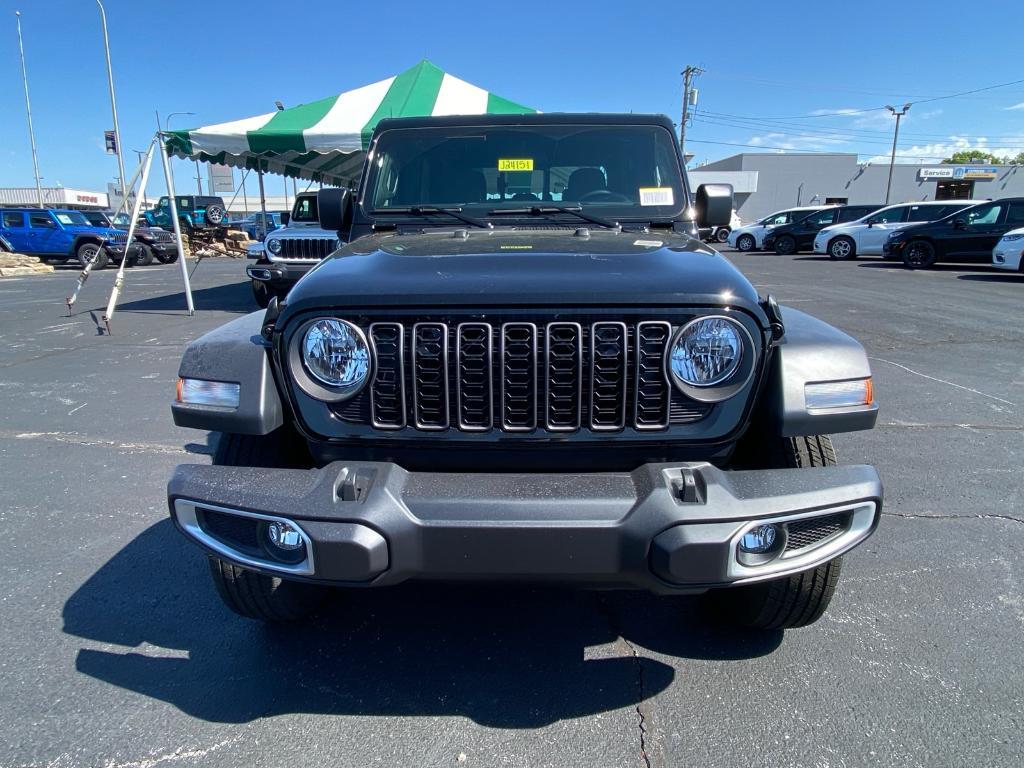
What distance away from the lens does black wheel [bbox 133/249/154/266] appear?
2103 centimetres

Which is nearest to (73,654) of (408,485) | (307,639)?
(307,639)

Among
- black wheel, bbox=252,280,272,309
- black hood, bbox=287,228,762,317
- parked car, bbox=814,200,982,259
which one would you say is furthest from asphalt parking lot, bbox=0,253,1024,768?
parked car, bbox=814,200,982,259

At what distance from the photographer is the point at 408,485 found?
1784 mm

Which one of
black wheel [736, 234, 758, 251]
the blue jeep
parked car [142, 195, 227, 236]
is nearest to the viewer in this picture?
the blue jeep

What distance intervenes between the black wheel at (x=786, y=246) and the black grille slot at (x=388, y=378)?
24.8 m

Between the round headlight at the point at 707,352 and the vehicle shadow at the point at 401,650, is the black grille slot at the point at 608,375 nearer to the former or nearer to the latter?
the round headlight at the point at 707,352

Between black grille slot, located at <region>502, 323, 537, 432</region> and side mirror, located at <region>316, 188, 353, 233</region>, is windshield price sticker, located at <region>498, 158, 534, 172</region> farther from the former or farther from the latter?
black grille slot, located at <region>502, 323, 537, 432</region>

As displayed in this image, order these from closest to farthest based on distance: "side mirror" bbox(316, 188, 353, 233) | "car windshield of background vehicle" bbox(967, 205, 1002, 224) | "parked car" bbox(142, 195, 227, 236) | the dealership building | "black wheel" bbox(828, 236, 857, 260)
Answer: "side mirror" bbox(316, 188, 353, 233) < "car windshield of background vehicle" bbox(967, 205, 1002, 224) < "black wheel" bbox(828, 236, 857, 260) < "parked car" bbox(142, 195, 227, 236) < the dealership building

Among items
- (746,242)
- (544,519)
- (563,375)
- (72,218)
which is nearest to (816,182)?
(746,242)

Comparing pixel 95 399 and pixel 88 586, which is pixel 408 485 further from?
pixel 95 399

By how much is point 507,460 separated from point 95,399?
5233 mm

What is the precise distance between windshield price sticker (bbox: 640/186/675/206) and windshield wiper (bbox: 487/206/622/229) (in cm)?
25

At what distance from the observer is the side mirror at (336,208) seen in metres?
3.24

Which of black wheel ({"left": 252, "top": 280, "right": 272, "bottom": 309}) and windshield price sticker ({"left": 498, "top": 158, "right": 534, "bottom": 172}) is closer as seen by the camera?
windshield price sticker ({"left": 498, "top": 158, "right": 534, "bottom": 172})
